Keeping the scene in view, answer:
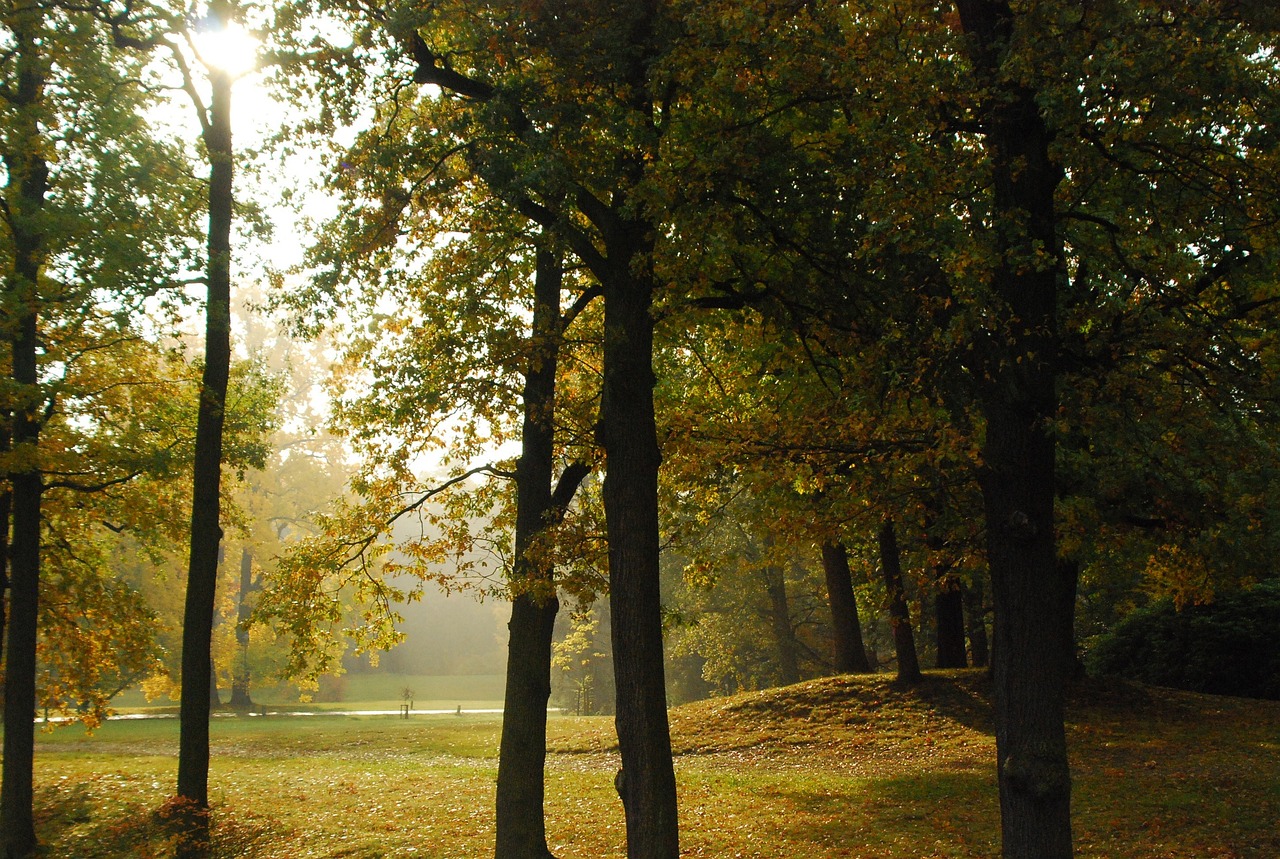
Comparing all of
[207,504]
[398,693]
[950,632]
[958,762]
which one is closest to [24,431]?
[207,504]

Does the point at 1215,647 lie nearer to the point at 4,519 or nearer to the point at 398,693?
the point at 4,519

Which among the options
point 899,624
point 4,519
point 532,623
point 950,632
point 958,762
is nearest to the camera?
point 532,623

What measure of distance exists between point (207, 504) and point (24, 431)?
3167 millimetres

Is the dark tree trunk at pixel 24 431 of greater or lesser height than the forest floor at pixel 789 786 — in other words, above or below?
above

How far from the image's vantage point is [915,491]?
10.6 metres

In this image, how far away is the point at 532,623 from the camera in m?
10.6

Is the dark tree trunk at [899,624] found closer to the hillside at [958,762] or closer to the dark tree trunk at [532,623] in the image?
the hillside at [958,762]

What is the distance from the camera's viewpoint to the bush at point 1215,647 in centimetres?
1953

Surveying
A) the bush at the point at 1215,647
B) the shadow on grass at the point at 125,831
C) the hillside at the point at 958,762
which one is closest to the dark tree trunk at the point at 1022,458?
the hillside at the point at 958,762

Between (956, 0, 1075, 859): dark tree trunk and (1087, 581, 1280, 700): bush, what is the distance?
50.0 ft

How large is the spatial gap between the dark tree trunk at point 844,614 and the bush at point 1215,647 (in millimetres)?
5773

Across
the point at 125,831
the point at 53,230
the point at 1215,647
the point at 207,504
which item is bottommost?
the point at 125,831

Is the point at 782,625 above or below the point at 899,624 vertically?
below

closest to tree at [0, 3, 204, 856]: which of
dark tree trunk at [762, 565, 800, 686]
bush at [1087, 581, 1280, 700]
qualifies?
bush at [1087, 581, 1280, 700]
